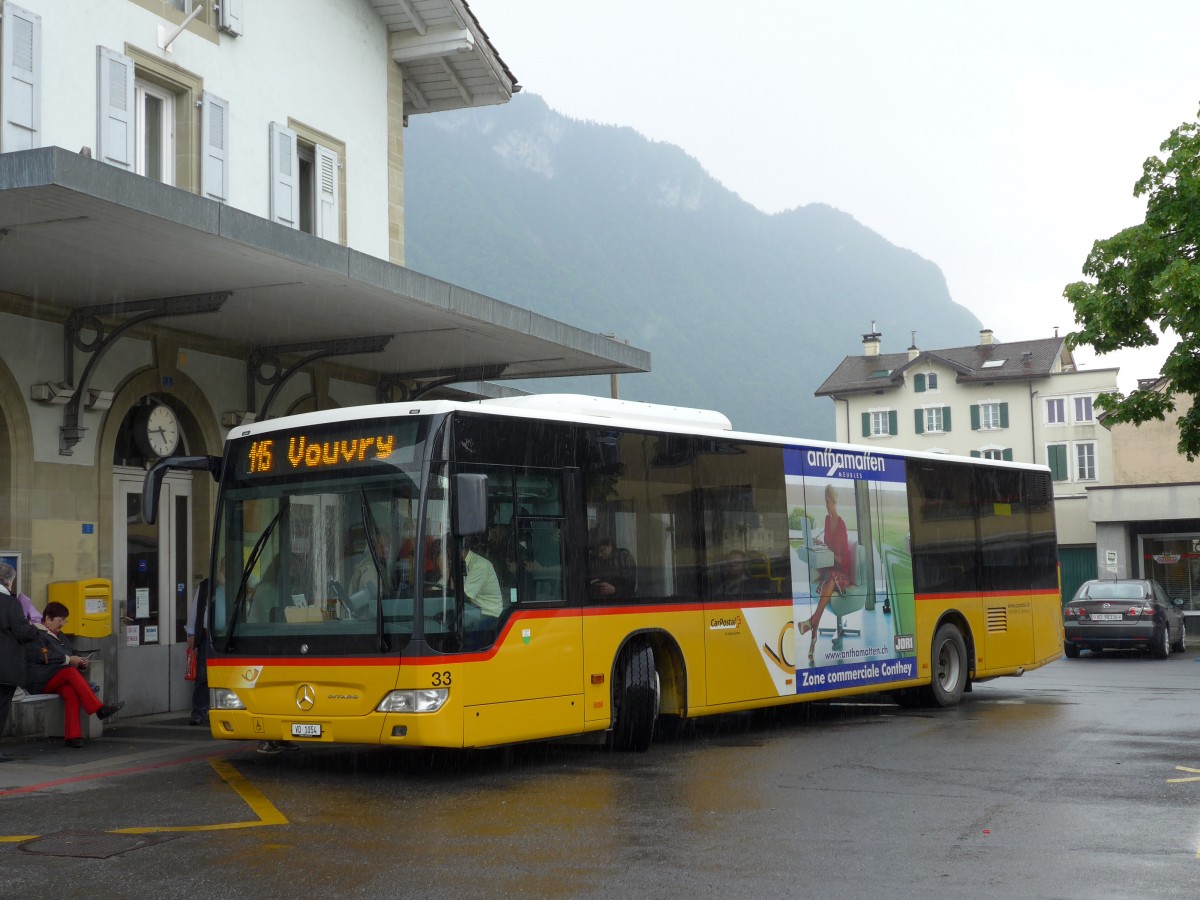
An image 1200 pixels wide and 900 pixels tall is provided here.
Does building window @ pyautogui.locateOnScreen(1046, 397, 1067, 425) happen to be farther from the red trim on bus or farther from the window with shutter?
the red trim on bus

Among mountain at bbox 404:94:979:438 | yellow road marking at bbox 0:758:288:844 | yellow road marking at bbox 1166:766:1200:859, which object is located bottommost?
yellow road marking at bbox 1166:766:1200:859

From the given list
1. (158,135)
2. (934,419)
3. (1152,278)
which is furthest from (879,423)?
(158,135)

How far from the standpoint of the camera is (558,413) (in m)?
11.5

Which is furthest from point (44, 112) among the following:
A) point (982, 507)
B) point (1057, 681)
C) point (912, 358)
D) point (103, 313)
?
point (912, 358)

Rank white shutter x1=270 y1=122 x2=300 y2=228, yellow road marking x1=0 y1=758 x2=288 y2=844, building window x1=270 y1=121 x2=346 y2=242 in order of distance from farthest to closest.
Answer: building window x1=270 y1=121 x2=346 y2=242
white shutter x1=270 y1=122 x2=300 y2=228
yellow road marking x1=0 y1=758 x2=288 y2=844

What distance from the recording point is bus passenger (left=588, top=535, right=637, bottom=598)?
11.5 meters

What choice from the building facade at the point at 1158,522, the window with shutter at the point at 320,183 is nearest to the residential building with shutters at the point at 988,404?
the building facade at the point at 1158,522

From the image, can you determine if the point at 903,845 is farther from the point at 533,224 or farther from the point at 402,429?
the point at 533,224

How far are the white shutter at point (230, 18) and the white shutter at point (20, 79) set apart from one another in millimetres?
3124

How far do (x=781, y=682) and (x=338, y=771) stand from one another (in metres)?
4.45

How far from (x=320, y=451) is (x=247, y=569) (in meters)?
1.09

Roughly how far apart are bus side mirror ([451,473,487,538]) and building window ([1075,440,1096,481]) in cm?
6595

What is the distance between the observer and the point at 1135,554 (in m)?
42.0

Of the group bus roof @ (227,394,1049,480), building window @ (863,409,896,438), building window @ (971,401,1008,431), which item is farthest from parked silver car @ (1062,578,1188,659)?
building window @ (863,409,896,438)
